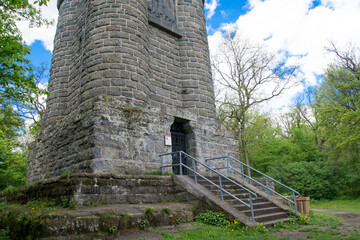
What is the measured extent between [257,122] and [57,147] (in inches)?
660

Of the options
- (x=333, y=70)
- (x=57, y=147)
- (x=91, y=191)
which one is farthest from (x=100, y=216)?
(x=333, y=70)

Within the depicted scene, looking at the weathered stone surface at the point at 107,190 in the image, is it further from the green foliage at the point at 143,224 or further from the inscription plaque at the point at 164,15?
the inscription plaque at the point at 164,15

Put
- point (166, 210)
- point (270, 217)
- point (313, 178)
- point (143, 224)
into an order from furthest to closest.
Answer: point (313, 178), point (270, 217), point (166, 210), point (143, 224)

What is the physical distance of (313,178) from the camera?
1822 centimetres

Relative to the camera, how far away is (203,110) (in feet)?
37.4

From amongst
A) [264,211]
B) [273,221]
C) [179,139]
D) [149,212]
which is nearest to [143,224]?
[149,212]

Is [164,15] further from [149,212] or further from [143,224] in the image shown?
[143,224]

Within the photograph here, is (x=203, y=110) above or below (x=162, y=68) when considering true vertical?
below

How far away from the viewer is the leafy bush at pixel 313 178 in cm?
1800

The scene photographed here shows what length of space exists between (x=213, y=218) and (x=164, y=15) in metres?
9.30

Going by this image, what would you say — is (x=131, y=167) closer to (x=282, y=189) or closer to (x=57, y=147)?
(x=57, y=147)

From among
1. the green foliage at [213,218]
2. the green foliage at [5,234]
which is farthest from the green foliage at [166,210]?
the green foliage at [5,234]

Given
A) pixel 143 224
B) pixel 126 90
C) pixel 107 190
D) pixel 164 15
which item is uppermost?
pixel 164 15

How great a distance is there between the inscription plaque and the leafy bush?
13.1 m
